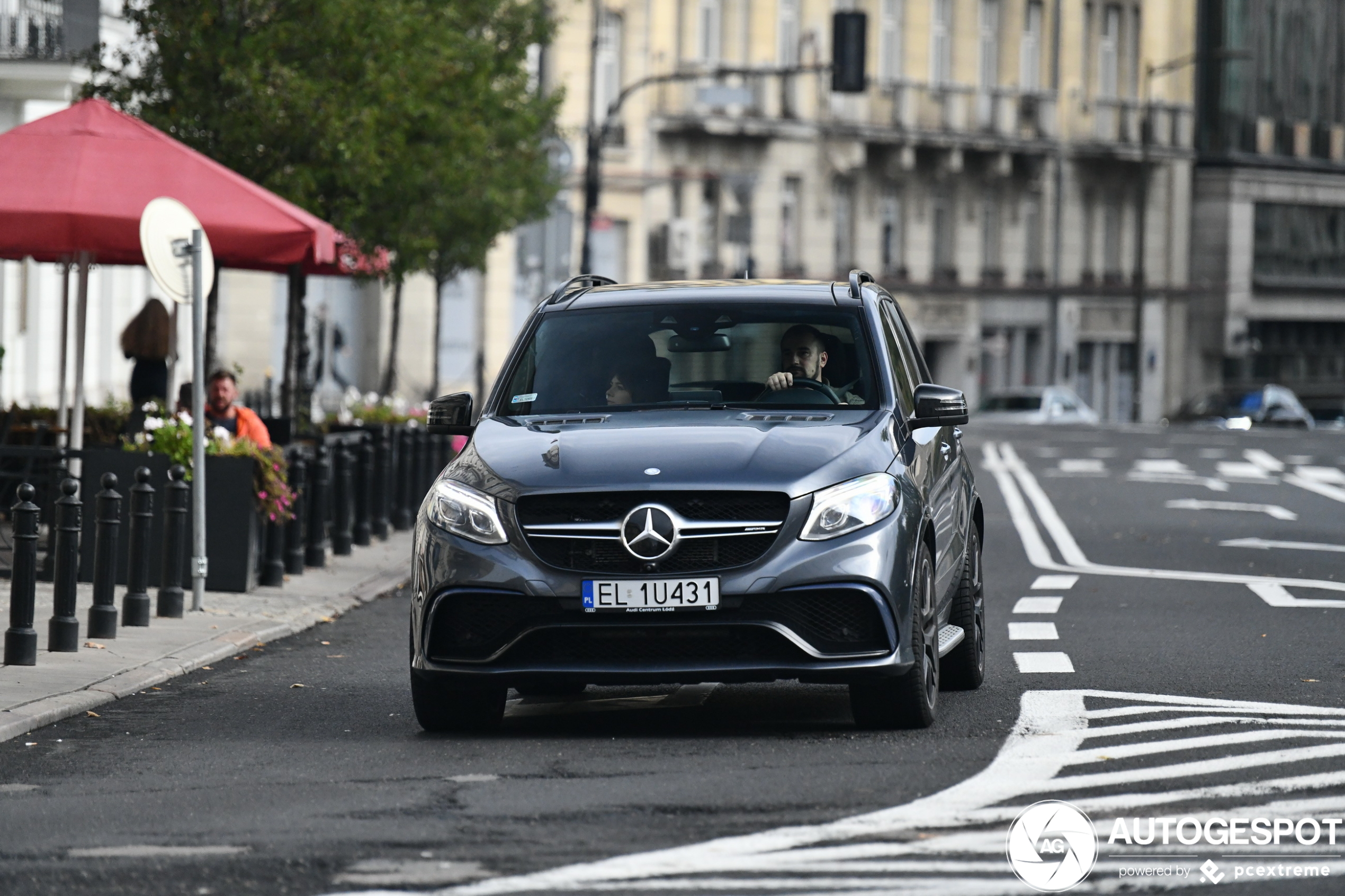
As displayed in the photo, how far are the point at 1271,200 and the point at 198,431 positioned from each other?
6595 cm

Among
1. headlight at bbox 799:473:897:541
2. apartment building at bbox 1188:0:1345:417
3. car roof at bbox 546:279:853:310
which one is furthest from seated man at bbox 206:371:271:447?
apartment building at bbox 1188:0:1345:417

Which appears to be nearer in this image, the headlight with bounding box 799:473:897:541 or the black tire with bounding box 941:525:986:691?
the headlight with bounding box 799:473:897:541

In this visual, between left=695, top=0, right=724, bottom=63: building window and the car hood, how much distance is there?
2067 inches

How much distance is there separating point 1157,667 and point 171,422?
664 cm

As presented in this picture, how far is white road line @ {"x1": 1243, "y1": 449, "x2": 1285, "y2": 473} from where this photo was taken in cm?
3565

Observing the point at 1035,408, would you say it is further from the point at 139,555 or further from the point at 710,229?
the point at 139,555

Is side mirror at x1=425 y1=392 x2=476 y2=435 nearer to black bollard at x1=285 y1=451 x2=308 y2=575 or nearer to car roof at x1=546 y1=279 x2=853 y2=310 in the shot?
car roof at x1=546 y1=279 x2=853 y2=310

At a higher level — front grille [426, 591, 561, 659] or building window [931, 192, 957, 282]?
building window [931, 192, 957, 282]

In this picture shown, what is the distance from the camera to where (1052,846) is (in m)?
6.93

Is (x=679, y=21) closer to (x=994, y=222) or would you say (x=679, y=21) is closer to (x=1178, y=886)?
(x=994, y=222)

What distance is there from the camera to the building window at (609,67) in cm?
5866

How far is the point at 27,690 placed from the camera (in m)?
10.9

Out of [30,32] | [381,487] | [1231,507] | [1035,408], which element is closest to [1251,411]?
[1035,408]

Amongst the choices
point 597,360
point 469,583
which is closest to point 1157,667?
point 597,360
